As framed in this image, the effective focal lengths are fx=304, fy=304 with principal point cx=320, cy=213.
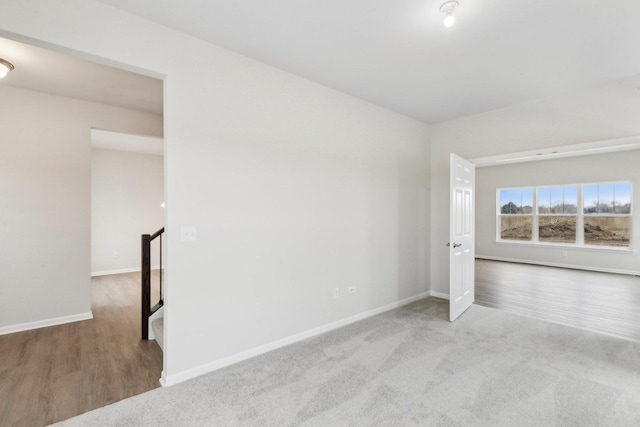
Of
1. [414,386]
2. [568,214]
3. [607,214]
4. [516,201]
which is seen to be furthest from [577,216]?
[414,386]

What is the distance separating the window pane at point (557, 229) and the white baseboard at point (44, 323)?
32.1 ft

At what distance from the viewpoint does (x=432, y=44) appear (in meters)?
2.50

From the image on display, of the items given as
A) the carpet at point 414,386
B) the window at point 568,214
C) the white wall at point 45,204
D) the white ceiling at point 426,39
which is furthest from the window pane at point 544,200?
the white wall at point 45,204

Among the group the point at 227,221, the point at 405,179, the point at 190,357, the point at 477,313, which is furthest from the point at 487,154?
the point at 190,357

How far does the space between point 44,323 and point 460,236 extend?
522cm

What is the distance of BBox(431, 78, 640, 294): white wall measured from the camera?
3.23 m

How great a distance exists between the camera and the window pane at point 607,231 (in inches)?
268

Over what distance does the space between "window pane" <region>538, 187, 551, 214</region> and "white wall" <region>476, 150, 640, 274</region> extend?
269 millimetres

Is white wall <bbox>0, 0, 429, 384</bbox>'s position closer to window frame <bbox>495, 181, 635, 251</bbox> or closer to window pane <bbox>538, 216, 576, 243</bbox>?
window frame <bbox>495, 181, 635, 251</bbox>

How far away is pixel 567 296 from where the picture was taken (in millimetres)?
4922

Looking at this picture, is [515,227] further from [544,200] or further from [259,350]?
[259,350]

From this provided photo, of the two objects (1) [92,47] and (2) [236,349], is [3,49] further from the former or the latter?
(2) [236,349]

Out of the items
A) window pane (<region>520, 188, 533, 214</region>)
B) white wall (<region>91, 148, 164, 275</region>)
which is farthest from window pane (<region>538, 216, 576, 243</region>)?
white wall (<region>91, 148, 164, 275</region>)

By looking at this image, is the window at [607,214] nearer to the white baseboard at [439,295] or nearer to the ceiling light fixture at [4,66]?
the white baseboard at [439,295]
